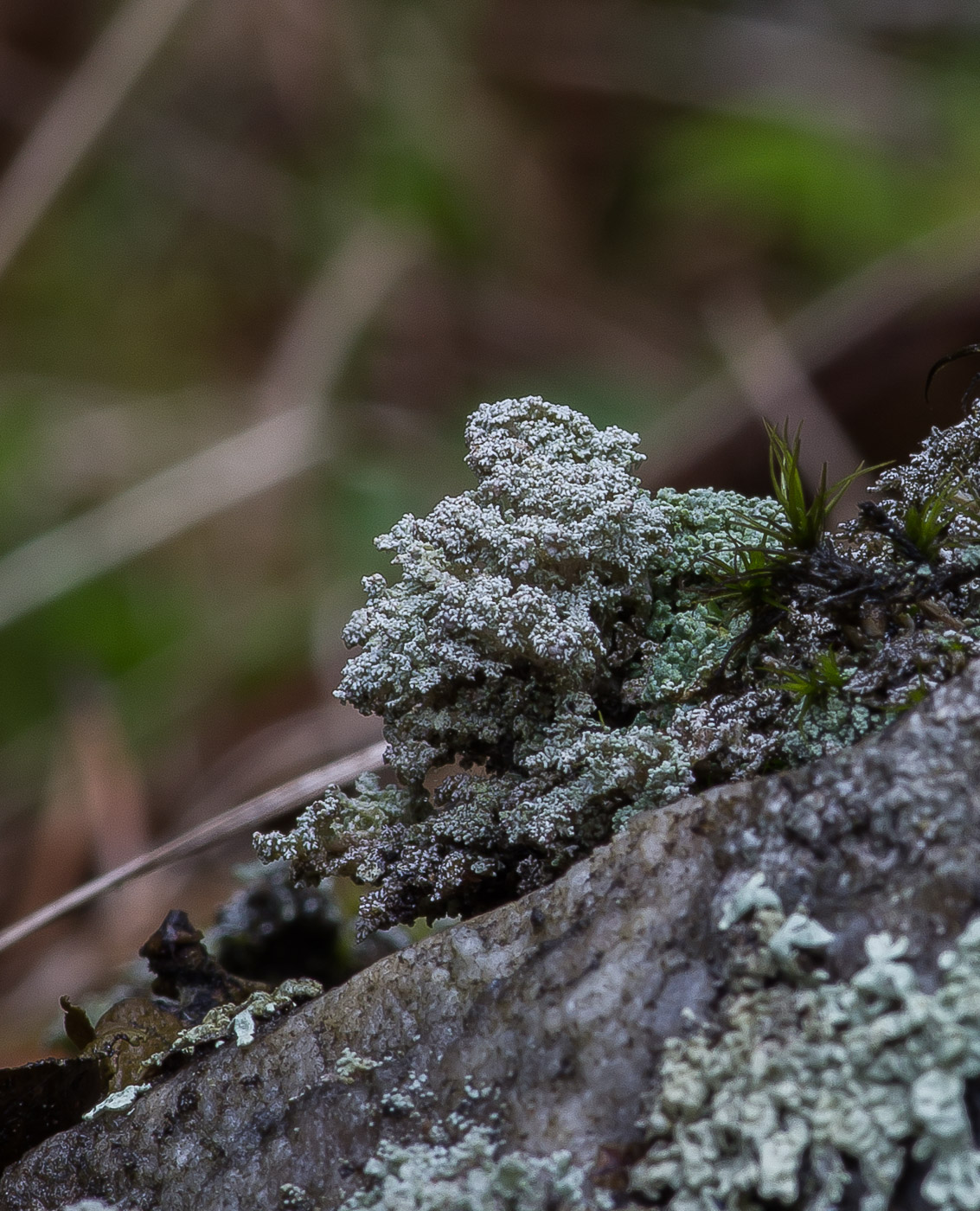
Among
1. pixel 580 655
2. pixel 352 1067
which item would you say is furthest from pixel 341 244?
pixel 352 1067

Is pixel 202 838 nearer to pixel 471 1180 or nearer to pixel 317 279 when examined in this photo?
pixel 471 1180

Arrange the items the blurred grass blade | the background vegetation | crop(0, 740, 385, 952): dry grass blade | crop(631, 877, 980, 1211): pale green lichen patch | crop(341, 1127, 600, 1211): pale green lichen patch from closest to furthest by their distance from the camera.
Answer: crop(631, 877, 980, 1211): pale green lichen patch
crop(341, 1127, 600, 1211): pale green lichen patch
crop(0, 740, 385, 952): dry grass blade
the blurred grass blade
the background vegetation

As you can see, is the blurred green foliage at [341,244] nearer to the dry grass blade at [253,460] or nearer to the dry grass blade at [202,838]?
the dry grass blade at [253,460]

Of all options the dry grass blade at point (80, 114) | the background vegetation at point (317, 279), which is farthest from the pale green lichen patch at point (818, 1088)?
the dry grass blade at point (80, 114)

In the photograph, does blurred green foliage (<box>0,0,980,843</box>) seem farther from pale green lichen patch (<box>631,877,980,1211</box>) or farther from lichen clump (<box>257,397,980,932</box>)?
pale green lichen patch (<box>631,877,980,1211</box>)

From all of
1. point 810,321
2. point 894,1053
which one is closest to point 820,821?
point 894,1053

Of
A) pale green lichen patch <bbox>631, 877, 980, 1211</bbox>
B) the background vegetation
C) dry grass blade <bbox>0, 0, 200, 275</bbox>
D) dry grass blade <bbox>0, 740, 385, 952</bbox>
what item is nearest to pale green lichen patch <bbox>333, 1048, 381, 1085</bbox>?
pale green lichen patch <bbox>631, 877, 980, 1211</bbox>
